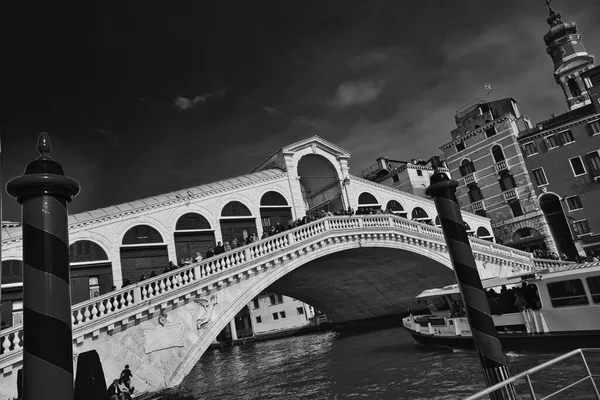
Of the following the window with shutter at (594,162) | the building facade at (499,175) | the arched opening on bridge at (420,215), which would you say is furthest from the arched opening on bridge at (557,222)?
the arched opening on bridge at (420,215)

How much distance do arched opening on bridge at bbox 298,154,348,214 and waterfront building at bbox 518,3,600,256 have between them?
1553 cm

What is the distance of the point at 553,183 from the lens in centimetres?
2997

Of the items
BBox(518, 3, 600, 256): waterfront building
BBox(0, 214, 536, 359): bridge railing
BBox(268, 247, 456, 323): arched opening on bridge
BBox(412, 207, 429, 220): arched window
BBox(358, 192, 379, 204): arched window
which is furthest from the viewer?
BBox(412, 207, 429, 220): arched window

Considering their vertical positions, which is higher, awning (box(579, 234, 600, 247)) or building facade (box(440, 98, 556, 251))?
building facade (box(440, 98, 556, 251))

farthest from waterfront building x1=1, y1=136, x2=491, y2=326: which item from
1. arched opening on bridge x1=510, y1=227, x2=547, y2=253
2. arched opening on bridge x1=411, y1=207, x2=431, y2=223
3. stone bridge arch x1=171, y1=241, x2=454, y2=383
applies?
arched opening on bridge x1=510, y1=227, x2=547, y2=253

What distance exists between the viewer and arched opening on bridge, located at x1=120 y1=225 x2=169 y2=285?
17.7 m

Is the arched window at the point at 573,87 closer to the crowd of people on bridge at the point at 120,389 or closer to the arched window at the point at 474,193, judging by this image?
the arched window at the point at 474,193

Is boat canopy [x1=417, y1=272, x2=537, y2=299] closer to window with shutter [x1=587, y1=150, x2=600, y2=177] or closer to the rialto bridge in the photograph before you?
the rialto bridge

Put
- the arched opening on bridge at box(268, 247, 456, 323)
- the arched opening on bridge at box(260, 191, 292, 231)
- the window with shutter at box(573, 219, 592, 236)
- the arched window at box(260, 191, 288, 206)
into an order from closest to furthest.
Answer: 1. the arched opening on bridge at box(268, 247, 456, 323)
2. the arched opening on bridge at box(260, 191, 292, 231)
3. the arched window at box(260, 191, 288, 206)
4. the window with shutter at box(573, 219, 592, 236)

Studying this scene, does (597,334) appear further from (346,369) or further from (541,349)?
(346,369)

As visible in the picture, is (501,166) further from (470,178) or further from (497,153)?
(470,178)

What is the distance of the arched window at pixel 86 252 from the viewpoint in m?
16.4

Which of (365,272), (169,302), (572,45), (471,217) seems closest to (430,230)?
(365,272)

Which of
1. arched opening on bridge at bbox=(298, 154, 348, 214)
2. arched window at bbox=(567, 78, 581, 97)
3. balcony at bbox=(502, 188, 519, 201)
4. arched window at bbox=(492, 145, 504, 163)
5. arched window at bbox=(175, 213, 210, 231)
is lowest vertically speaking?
arched window at bbox=(175, 213, 210, 231)
